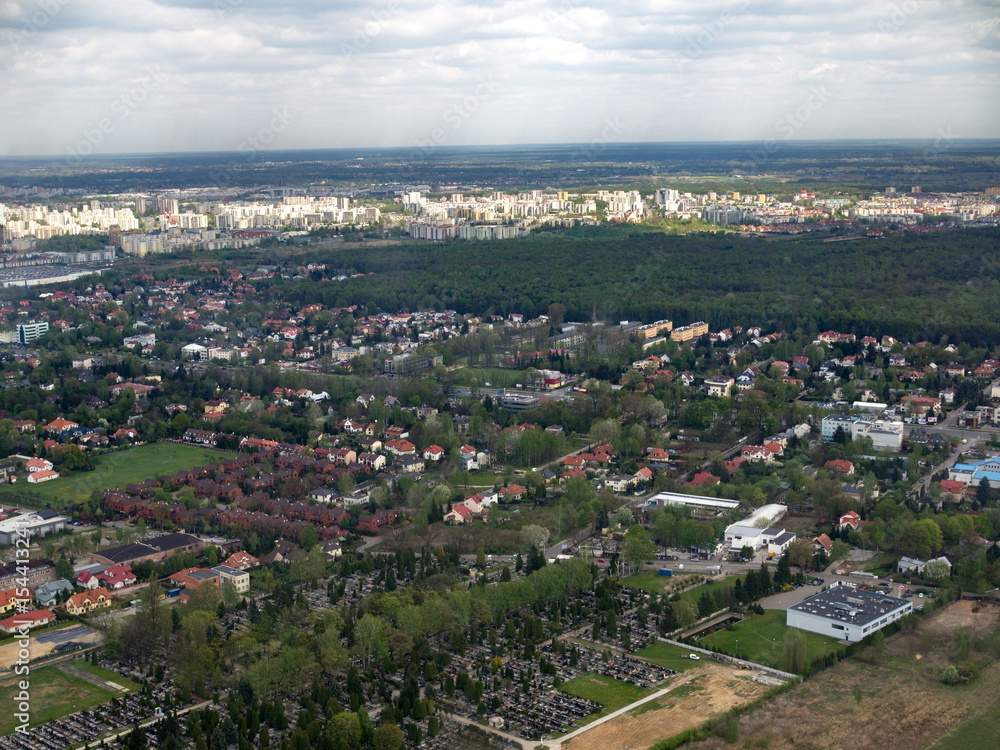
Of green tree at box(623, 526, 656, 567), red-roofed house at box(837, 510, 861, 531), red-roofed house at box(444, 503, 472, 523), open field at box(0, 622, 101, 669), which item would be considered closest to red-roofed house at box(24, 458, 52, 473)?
open field at box(0, 622, 101, 669)

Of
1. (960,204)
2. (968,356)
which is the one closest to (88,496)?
(968,356)

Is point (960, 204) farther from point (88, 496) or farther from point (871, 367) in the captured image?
point (88, 496)

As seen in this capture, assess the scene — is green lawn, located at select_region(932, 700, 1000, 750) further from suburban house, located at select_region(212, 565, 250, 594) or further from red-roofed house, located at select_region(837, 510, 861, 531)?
suburban house, located at select_region(212, 565, 250, 594)

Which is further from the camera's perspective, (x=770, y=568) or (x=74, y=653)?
(x=770, y=568)

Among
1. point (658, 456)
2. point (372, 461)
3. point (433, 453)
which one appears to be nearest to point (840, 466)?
point (658, 456)

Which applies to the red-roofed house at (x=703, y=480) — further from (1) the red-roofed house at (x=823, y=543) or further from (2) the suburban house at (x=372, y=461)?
(2) the suburban house at (x=372, y=461)

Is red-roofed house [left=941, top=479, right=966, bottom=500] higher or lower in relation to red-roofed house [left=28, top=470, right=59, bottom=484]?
higher
